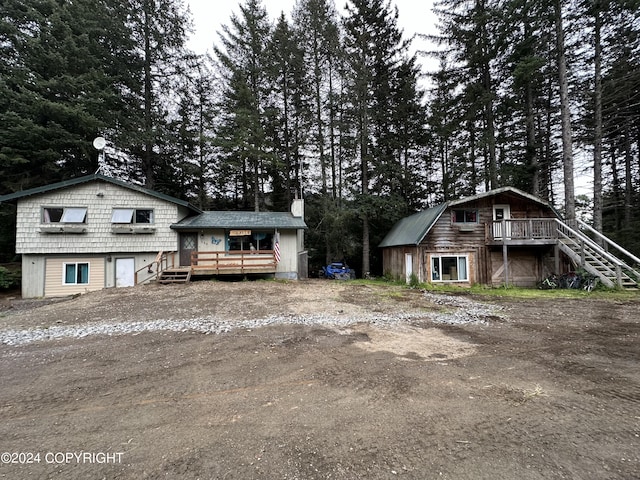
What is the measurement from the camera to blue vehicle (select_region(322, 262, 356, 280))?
714 inches

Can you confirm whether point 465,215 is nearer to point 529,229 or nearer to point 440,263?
point 529,229

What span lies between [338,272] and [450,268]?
23.2ft

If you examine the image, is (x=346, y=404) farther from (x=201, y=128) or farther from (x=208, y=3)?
(x=208, y=3)

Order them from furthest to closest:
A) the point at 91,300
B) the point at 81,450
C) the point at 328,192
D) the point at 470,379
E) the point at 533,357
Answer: the point at 328,192 < the point at 91,300 < the point at 533,357 < the point at 470,379 < the point at 81,450

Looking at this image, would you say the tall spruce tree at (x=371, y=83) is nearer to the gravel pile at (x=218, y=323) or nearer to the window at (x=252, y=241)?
the window at (x=252, y=241)

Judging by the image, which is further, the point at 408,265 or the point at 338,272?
the point at 338,272

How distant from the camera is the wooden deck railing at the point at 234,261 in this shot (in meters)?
13.6

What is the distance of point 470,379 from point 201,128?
79.5 ft

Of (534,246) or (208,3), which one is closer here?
(534,246)

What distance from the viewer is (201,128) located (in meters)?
21.7

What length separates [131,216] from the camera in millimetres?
14086

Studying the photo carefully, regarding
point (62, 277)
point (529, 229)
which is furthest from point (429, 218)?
point (62, 277)

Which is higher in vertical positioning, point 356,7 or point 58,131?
point 356,7

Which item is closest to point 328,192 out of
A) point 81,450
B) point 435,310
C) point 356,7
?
point 356,7
